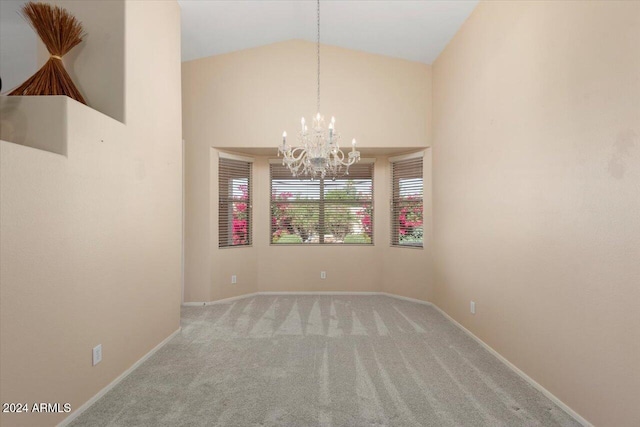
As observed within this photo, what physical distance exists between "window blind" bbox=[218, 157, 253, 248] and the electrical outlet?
2.72m

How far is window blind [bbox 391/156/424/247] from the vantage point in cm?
515

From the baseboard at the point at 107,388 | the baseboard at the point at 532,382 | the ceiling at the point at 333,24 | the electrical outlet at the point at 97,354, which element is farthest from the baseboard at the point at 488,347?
the ceiling at the point at 333,24

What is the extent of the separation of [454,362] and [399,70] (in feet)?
12.9

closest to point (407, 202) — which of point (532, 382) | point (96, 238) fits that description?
point (532, 382)

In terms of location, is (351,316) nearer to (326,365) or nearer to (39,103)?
(326,365)

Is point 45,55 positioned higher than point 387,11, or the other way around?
point 387,11

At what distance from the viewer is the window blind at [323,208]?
5.66 metres

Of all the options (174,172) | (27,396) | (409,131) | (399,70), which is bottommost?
(27,396)

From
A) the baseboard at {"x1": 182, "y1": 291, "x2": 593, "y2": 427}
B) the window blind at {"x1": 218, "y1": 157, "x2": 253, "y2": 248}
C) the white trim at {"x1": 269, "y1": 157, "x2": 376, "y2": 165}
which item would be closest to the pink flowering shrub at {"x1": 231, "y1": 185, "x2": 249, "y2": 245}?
the window blind at {"x1": 218, "y1": 157, "x2": 253, "y2": 248}

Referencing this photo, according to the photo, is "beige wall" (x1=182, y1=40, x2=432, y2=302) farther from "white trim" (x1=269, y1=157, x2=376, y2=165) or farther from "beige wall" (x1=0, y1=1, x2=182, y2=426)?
"beige wall" (x1=0, y1=1, x2=182, y2=426)

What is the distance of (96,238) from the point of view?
2.38 m

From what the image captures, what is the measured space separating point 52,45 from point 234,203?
3.08 meters

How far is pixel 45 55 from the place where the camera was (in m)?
2.75

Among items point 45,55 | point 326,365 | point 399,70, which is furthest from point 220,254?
point 399,70
